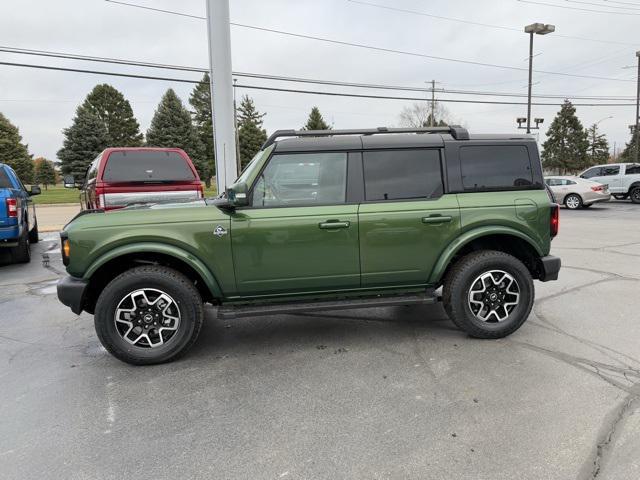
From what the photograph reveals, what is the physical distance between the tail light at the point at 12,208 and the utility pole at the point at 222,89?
3.56 m

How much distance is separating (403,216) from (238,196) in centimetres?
147

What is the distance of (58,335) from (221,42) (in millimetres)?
6862

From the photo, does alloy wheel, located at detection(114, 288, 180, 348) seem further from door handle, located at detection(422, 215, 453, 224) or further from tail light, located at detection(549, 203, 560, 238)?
tail light, located at detection(549, 203, 560, 238)

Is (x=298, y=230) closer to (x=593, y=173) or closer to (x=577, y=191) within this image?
(x=577, y=191)

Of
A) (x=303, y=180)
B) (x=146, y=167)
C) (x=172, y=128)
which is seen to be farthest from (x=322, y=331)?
(x=172, y=128)

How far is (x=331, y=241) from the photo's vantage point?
394 centimetres

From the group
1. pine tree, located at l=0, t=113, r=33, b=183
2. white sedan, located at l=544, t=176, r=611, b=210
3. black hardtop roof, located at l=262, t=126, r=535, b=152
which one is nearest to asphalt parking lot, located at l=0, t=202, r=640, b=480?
black hardtop roof, located at l=262, t=126, r=535, b=152

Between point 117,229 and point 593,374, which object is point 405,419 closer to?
point 593,374

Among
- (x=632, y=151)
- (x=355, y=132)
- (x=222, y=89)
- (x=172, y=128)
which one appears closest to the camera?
(x=355, y=132)

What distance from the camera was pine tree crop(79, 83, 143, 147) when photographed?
4791 centimetres

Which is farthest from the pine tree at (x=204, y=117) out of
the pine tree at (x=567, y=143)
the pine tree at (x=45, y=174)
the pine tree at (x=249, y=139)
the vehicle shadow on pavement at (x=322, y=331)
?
the vehicle shadow on pavement at (x=322, y=331)

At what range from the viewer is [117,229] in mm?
3707

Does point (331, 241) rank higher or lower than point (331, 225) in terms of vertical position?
lower

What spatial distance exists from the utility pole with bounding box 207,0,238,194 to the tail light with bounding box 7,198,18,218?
140 inches
